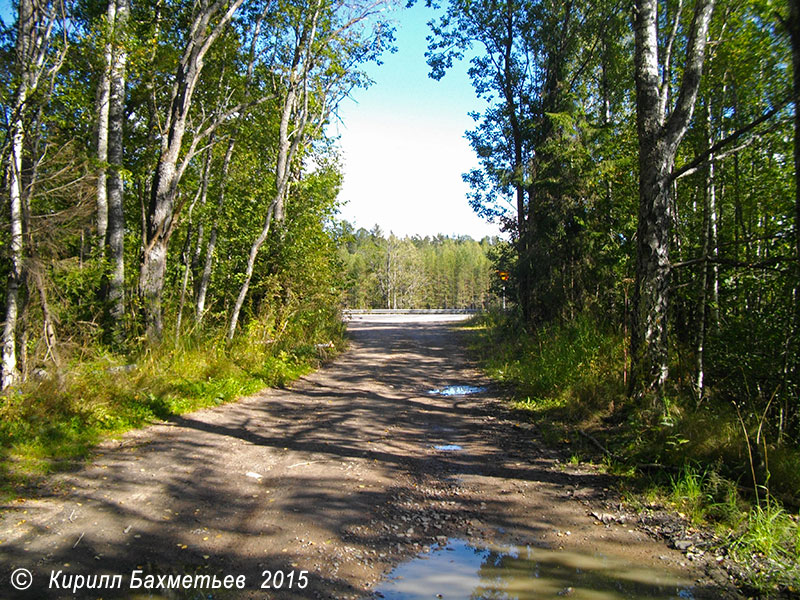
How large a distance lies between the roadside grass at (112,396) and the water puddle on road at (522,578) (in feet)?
11.4

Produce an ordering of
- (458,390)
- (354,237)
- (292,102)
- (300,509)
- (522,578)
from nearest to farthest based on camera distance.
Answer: (522,578), (300,509), (458,390), (292,102), (354,237)

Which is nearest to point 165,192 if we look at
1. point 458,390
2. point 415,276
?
point 458,390

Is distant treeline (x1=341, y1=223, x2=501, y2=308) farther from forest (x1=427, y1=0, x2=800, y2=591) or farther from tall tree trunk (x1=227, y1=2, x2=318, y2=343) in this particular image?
forest (x1=427, y1=0, x2=800, y2=591)

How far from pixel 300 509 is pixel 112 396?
12.9 ft

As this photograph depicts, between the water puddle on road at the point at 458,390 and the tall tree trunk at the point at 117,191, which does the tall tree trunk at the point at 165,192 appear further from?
the water puddle on road at the point at 458,390

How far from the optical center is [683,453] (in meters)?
5.29

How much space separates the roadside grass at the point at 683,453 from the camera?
3.83 meters

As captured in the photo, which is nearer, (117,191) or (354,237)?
(117,191)

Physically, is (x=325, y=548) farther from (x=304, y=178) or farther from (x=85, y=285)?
(x=304, y=178)

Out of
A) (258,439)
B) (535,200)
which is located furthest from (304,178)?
(258,439)

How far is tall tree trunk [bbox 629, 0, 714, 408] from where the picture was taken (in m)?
6.53

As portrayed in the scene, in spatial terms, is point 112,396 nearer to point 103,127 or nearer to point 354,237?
point 103,127

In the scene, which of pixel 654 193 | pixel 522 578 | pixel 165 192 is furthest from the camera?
pixel 165 192

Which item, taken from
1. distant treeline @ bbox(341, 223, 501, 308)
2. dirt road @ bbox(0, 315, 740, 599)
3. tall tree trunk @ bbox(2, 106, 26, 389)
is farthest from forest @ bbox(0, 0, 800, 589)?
distant treeline @ bbox(341, 223, 501, 308)
